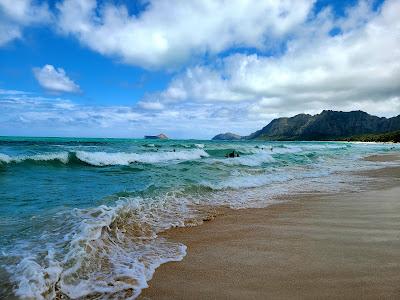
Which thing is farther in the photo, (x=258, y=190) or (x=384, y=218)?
(x=258, y=190)

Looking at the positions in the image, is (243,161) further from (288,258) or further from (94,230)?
(288,258)

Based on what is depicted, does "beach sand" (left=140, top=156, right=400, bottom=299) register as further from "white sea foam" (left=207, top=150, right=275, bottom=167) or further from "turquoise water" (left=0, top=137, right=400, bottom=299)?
"white sea foam" (left=207, top=150, right=275, bottom=167)

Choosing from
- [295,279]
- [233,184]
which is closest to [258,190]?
[233,184]

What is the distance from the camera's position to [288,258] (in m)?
4.48

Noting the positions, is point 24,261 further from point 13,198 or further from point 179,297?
point 13,198

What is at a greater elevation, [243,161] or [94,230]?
[94,230]

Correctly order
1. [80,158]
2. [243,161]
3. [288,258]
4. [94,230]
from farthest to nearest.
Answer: [243,161] → [80,158] → [94,230] → [288,258]

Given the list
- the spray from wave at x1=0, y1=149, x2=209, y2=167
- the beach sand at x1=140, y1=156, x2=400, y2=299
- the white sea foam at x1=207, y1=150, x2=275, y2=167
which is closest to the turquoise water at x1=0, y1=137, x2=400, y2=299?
the beach sand at x1=140, y1=156, x2=400, y2=299

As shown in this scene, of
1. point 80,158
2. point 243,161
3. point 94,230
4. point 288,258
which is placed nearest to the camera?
point 288,258

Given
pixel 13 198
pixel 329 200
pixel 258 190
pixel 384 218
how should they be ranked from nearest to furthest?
pixel 384 218, pixel 13 198, pixel 329 200, pixel 258 190

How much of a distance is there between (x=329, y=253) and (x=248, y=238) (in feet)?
4.75

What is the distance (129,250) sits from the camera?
5055 mm

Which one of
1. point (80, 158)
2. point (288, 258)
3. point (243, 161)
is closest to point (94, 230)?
point (288, 258)

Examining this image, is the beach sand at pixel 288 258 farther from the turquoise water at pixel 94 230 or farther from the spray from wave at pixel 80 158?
the spray from wave at pixel 80 158
